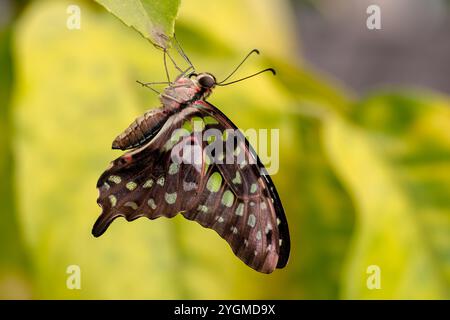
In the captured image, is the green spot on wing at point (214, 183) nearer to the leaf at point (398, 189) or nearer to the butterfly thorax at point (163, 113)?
the butterfly thorax at point (163, 113)

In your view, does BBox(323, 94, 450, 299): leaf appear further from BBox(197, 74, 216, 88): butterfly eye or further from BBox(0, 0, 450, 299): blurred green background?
BBox(197, 74, 216, 88): butterfly eye

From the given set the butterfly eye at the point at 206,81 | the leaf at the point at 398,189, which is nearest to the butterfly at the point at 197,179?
the butterfly eye at the point at 206,81

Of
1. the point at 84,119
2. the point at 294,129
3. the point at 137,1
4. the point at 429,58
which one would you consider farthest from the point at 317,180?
the point at 429,58

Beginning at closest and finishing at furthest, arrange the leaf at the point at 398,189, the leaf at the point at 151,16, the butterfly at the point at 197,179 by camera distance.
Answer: the leaf at the point at 151,16 → the butterfly at the point at 197,179 → the leaf at the point at 398,189

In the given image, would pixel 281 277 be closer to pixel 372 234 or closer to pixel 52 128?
pixel 372 234

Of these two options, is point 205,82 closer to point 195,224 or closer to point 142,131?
→ point 142,131

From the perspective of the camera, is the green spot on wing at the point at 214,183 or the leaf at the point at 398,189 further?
the leaf at the point at 398,189

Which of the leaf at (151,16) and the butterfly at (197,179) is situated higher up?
the leaf at (151,16)

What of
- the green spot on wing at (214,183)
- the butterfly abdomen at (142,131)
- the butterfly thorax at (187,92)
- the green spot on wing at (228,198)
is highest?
the butterfly thorax at (187,92)

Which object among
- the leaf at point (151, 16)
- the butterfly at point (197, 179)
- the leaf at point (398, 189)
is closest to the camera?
the leaf at point (151, 16)
